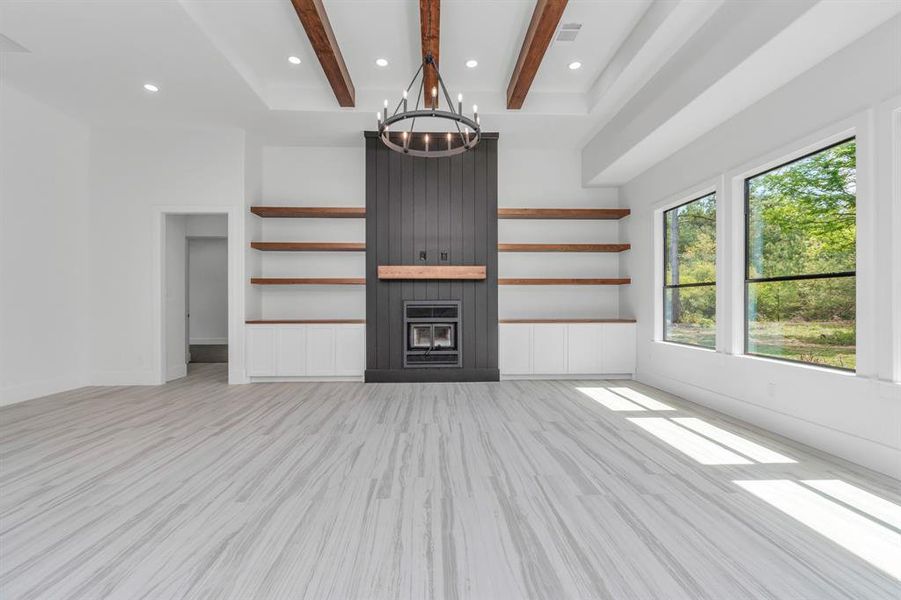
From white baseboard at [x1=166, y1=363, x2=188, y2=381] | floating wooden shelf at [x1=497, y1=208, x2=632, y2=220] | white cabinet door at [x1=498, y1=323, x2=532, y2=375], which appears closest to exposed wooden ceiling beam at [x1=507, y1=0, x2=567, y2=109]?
floating wooden shelf at [x1=497, y1=208, x2=632, y2=220]

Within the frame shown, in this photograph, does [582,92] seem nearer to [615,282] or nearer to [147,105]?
[615,282]

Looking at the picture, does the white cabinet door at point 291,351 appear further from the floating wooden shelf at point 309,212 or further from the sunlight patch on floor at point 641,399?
the sunlight patch on floor at point 641,399

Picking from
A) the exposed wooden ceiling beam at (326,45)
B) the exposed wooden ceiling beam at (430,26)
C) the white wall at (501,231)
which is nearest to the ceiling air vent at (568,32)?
the exposed wooden ceiling beam at (430,26)

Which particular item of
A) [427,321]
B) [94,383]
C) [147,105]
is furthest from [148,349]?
[427,321]

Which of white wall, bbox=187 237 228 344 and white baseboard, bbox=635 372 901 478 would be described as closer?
white baseboard, bbox=635 372 901 478

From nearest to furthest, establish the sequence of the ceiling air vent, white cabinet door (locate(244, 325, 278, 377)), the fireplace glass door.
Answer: the ceiling air vent
white cabinet door (locate(244, 325, 278, 377))
the fireplace glass door

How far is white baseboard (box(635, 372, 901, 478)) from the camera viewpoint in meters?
2.35

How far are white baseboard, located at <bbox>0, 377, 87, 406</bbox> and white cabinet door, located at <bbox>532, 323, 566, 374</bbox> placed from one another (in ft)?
18.1

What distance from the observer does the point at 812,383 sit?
2811mm

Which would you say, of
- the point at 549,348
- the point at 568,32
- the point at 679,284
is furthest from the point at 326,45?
the point at 679,284

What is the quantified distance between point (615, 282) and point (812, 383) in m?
2.79

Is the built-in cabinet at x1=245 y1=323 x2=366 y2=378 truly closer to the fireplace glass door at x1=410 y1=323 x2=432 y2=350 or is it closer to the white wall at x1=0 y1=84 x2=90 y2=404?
the fireplace glass door at x1=410 y1=323 x2=432 y2=350

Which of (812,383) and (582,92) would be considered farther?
(582,92)

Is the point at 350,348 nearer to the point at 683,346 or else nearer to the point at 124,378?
the point at 124,378
